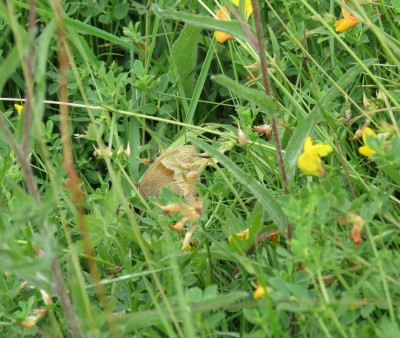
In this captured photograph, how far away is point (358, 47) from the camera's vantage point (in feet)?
8.07

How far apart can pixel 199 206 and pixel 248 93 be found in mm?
269

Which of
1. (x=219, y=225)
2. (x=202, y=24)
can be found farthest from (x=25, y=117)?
(x=219, y=225)

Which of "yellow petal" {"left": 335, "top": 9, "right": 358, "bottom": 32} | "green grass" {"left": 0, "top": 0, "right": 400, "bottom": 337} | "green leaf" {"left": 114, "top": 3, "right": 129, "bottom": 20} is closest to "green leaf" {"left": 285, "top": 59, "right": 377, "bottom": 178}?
"green grass" {"left": 0, "top": 0, "right": 400, "bottom": 337}

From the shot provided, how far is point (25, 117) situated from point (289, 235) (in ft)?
2.00

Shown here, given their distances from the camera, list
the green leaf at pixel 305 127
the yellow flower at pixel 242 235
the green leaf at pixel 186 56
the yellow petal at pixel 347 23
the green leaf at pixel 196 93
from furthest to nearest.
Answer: the green leaf at pixel 186 56
the green leaf at pixel 196 93
the yellow petal at pixel 347 23
the yellow flower at pixel 242 235
the green leaf at pixel 305 127

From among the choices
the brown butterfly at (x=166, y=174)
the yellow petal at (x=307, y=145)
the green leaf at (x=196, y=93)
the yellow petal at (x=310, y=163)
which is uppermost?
the yellow petal at (x=307, y=145)

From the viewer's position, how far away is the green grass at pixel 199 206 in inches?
57.5

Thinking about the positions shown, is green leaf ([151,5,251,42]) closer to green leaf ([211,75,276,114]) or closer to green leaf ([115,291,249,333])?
green leaf ([211,75,276,114])

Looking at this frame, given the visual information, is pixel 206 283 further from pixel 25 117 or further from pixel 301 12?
pixel 301 12

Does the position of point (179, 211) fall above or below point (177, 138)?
above

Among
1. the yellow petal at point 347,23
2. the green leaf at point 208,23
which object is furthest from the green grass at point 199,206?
the yellow petal at point 347,23

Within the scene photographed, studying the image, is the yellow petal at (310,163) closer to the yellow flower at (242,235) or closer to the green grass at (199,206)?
the green grass at (199,206)

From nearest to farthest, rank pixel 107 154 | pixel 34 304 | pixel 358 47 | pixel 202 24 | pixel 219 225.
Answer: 1. pixel 202 24
2. pixel 34 304
3. pixel 107 154
4. pixel 219 225
5. pixel 358 47

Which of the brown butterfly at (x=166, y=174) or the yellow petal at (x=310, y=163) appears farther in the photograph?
the brown butterfly at (x=166, y=174)
